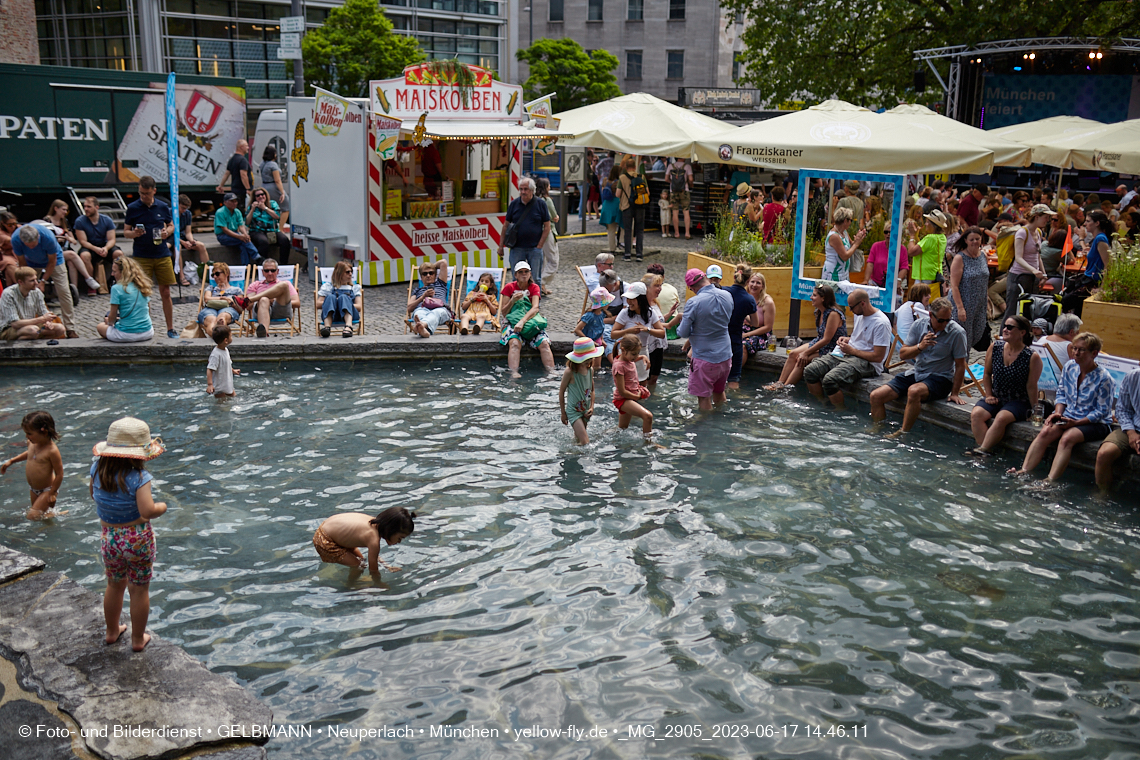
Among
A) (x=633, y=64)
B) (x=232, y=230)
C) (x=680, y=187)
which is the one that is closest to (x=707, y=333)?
(x=232, y=230)

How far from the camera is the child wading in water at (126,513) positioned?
5055 mm

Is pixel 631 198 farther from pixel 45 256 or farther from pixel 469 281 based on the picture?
pixel 45 256

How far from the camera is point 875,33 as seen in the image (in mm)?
24844

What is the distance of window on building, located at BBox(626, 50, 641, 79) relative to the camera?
5712 centimetres

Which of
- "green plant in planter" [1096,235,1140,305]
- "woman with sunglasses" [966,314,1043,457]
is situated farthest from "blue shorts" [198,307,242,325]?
"green plant in planter" [1096,235,1140,305]

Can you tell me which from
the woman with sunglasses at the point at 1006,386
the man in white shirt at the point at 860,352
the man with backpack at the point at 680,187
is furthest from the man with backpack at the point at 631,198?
the woman with sunglasses at the point at 1006,386

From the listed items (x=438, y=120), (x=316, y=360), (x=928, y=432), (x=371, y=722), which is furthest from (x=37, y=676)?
(x=438, y=120)

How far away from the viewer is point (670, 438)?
30.4 feet

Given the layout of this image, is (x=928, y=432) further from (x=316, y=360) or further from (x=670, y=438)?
(x=316, y=360)

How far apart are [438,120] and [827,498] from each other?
31.6 ft

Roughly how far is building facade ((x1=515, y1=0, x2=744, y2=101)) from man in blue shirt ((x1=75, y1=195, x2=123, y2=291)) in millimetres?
44618

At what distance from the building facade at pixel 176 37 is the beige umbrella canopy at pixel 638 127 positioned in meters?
28.2

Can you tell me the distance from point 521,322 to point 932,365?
4.60 meters

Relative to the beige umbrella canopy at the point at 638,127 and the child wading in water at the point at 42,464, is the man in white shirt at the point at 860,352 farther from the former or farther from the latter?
the child wading in water at the point at 42,464
